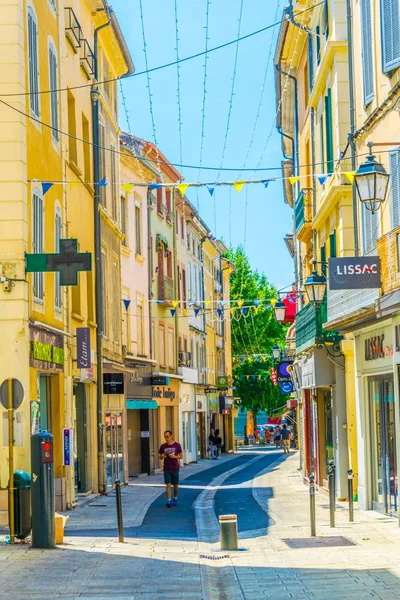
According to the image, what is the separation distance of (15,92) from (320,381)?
10.0 metres

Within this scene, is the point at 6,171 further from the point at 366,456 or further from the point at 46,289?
the point at 366,456

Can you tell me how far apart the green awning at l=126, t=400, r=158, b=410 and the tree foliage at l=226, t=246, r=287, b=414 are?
39950mm

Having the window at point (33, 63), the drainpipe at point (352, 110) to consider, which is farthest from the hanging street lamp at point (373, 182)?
the window at point (33, 63)

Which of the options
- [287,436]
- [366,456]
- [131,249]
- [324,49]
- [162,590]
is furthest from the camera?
[287,436]

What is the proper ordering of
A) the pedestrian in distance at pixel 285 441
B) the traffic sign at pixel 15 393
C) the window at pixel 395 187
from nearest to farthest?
1. the traffic sign at pixel 15 393
2. the window at pixel 395 187
3. the pedestrian in distance at pixel 285 441

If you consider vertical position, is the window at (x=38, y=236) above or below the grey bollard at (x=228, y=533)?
above

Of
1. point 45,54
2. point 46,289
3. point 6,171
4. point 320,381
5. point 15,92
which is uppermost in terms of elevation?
point 45,54

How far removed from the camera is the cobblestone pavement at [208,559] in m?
11.1

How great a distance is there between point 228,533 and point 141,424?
26.0m

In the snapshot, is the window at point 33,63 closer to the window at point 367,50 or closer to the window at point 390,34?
the window at point 367,50

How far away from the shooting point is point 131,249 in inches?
1518

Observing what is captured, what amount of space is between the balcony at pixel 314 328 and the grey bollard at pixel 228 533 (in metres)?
8.48

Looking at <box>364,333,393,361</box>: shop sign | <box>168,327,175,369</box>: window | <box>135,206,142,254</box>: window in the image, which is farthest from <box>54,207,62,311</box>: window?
<box>168,327,175,369</box>: window

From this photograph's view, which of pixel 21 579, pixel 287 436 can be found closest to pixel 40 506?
pixel 21 579
